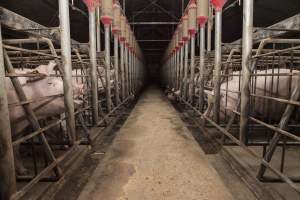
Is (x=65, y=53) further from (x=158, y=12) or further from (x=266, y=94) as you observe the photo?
(x=158, y=12)

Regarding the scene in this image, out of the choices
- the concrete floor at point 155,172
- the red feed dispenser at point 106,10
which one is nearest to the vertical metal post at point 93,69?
the concrete floor at point 155,172

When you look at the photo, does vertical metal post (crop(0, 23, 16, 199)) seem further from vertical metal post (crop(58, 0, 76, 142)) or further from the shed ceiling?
the shed ceiling

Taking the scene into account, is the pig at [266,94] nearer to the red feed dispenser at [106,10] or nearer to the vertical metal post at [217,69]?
the vertical metal post at [217,69]

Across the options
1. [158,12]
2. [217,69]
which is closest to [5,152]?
[217,69]

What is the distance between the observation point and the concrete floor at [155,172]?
195 cm

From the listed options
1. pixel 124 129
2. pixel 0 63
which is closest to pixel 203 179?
pixel 0 63

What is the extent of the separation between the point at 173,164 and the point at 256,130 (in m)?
1.88

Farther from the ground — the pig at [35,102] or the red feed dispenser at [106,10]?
the red feed dispenser at [106,10]

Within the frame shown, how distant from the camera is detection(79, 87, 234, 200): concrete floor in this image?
6.39 ft

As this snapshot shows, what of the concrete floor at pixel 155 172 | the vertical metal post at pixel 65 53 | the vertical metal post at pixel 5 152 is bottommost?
the concrete floor at pixel 155 172

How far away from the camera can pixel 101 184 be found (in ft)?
7.00

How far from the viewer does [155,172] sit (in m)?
2.36

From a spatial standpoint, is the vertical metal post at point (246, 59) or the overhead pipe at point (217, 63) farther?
the overhead pipe at point (217, 63)

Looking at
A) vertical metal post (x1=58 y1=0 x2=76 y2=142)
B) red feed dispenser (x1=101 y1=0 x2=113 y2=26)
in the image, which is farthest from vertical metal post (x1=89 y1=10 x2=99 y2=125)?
vertical metal post (x1=58 y1=0 x2=76 y2=142)
